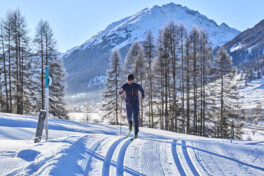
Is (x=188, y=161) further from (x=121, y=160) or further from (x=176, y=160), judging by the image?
(x=121, y=160)

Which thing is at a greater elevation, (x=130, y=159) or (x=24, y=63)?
(x=24, y=63)

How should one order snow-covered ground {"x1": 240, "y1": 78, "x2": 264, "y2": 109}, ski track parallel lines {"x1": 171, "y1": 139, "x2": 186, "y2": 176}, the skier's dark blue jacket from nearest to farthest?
ski track parallel lines {"x1": 171, "y1": 139, "x2": 186, "y2": 176}, the skier's dark blue jacket, snow-covered ground {"x1": 240, "y1": 78, "x2": 264, "y2": 109}

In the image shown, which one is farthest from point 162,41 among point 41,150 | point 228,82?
point 41,150

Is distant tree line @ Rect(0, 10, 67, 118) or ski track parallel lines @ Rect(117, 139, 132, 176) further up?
distant tree line @ Rect(0, 10, 67, 118)

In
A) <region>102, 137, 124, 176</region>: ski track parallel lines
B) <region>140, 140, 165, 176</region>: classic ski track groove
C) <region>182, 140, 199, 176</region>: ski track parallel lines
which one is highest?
<region>102, 137, 124, 176</region>: ski track parallel lines

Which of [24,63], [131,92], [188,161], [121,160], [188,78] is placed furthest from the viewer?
[188,78]

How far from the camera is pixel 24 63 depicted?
19516mm

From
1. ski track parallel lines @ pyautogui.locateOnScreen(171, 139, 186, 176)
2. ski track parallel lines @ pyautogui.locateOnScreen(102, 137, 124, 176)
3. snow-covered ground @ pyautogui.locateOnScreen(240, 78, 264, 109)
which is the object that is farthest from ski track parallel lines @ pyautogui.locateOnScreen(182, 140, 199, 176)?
snow-covered ground @ pyautogui.locateOnScreen(240, 78, 264, 109)

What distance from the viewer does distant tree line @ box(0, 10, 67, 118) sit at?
18922 millimetres

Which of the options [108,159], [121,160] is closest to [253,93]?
[121,160]

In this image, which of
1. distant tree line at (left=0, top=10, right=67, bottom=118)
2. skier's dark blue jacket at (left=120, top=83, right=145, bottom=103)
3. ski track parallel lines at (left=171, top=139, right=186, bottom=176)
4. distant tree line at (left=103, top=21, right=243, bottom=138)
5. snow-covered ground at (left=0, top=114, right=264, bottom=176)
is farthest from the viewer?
distant tree line at (left=103, top=21, right=243, bottom=138)

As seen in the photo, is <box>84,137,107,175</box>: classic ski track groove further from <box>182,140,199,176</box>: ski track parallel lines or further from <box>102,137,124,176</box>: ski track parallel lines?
<box>182,140,199,176</box>: ski track parallel lines

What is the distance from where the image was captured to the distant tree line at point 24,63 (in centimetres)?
1892

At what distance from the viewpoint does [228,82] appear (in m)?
21.0
